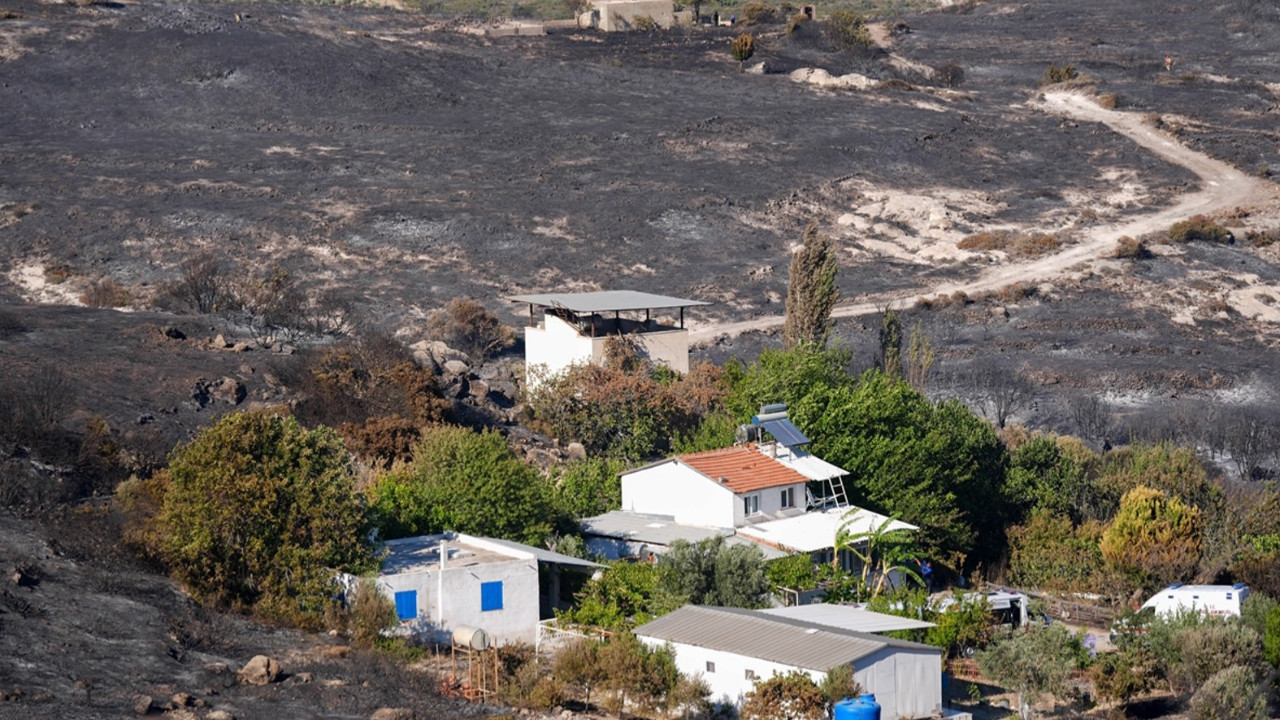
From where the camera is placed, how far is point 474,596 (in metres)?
36.5

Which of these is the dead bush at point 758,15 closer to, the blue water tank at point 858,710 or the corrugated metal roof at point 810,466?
the corrugated metal roof at point 810,466

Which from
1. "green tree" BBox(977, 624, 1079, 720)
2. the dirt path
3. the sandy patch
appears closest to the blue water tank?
"green tree" BBox(977, 624, 1079, 720)

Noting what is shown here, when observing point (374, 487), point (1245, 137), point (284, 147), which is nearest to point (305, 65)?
point (284, 147)

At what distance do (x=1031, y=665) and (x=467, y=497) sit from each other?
1320cm

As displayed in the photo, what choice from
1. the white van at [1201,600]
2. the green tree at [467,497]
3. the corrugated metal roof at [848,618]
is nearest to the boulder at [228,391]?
the green tree at [467,497]

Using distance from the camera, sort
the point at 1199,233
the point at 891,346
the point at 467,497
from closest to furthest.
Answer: the point at 467,497 < the point at 891,346 < the point at 1199,233

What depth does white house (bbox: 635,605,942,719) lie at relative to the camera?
32062mm

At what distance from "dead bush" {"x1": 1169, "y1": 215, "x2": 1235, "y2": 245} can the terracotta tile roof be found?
47.9 m

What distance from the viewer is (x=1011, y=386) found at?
67.5 meters

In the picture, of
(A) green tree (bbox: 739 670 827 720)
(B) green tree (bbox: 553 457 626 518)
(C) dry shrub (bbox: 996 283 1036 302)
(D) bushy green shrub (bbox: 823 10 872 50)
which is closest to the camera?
(A) green tree (bbox: 739 670 827 720)

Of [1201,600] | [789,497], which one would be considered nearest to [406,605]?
[789,497]

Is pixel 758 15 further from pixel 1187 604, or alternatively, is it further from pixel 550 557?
pixel 550 557

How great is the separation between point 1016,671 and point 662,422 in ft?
61.9

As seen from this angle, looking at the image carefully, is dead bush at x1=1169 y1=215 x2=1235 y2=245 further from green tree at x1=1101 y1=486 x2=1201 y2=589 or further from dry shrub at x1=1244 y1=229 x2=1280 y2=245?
green tree at x1=1101 y1=486 x2=1201 y2=589
